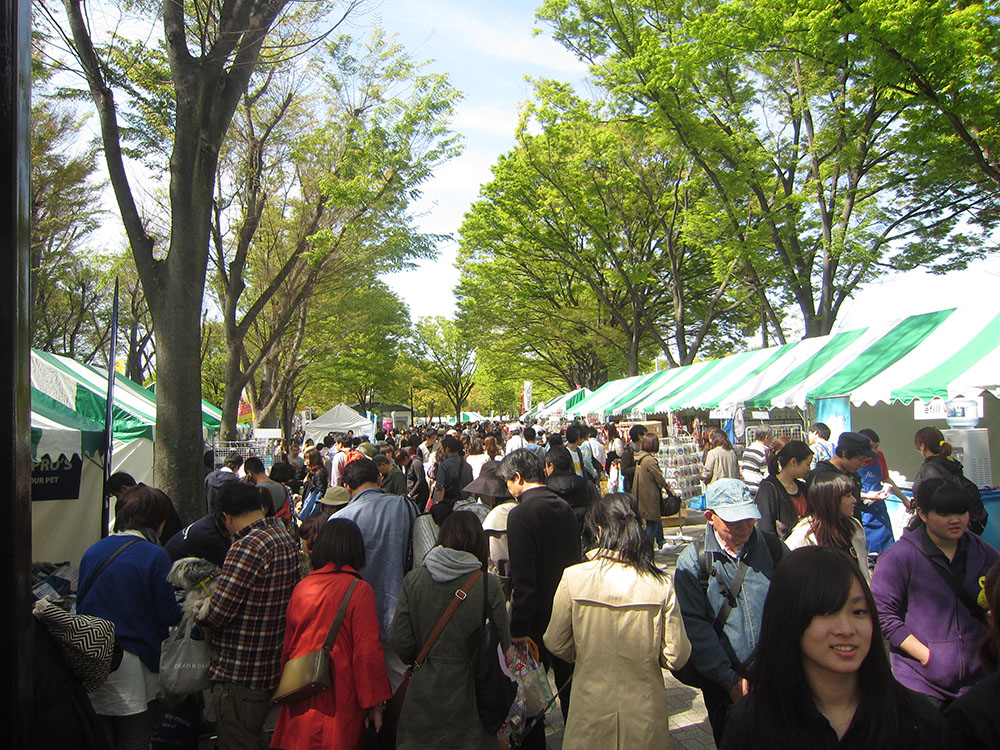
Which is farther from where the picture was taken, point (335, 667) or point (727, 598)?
point (335, 667)

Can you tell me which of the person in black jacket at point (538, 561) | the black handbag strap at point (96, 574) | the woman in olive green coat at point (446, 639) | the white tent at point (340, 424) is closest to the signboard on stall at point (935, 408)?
the person in black jacket at point (538, 561)

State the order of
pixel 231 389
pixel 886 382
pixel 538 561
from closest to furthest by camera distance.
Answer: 1. pixel 538 561
2. pixel 886 382
3. pixel 231 389

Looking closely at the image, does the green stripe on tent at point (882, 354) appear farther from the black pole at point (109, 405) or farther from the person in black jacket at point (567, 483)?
the black pole at point (109, 405)

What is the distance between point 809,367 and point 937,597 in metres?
7.94

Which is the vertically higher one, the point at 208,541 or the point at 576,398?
the point at 576,398

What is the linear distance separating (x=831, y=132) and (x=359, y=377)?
1073 inches

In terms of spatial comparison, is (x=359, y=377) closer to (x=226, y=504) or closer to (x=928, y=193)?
(x=928, y=193)

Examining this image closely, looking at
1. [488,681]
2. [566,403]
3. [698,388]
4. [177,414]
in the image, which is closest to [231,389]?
[177,414]

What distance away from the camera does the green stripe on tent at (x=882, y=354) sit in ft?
27.9

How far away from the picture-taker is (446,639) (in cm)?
315

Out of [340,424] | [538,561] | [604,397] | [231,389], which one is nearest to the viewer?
[538,561]

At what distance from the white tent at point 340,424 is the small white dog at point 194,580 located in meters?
20.3

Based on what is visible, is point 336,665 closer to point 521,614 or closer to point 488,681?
point 488,681

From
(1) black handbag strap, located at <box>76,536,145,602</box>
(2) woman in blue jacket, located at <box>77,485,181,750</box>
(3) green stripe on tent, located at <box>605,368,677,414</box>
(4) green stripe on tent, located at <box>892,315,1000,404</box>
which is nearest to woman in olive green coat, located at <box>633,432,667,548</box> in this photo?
(4) green stripe on tent, located at <box>892,315,1000,404</box>
